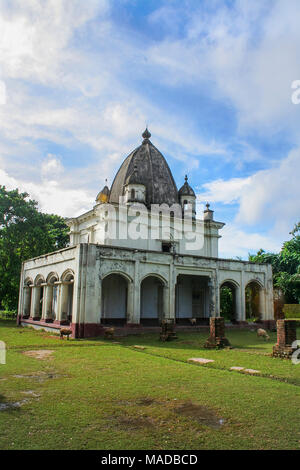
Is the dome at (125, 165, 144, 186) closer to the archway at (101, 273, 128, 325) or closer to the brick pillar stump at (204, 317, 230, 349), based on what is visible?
the archway at (101, 273, 128, 325)

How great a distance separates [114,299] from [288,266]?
19047 mm

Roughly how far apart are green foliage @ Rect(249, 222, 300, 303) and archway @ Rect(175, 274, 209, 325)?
8631 mm

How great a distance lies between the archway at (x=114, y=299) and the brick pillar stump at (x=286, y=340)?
13038 mm

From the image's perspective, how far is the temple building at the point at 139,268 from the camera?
1869cm

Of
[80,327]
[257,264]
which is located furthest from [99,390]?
[257,264]

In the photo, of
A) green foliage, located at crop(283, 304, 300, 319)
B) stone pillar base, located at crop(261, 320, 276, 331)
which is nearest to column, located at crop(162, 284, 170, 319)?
stone pillar base, located at crop(261, 320, 276, 331)

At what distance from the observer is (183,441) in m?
4.63

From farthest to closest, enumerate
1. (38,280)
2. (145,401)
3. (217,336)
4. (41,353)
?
(38,280)
(217,336)
(41,353)
(145,401)

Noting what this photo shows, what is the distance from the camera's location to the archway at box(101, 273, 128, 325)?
23344 mm

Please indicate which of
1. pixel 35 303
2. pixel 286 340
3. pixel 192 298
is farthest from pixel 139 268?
pixel 286 340

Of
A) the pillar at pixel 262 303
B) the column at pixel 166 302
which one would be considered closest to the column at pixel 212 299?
the column at pixel 166 302

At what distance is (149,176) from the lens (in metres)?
28.8

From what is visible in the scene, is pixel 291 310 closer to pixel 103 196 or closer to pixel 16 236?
pixel 103 196

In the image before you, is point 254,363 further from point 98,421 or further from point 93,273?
point 93,273
